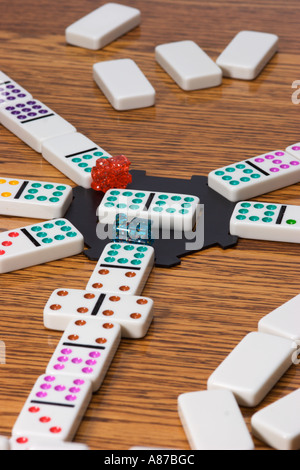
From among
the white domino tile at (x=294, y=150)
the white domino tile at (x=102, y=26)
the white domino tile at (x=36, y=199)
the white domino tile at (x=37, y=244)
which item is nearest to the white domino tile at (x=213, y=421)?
the white domino tile at (x=37, y=244)

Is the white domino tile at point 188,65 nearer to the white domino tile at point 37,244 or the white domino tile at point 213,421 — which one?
the white domino tile at point 37,244

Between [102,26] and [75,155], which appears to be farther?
[102,26]

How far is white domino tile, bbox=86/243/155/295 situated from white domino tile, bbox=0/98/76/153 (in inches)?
15.0

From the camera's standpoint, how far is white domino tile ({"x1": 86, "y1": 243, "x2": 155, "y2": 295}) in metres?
1.32

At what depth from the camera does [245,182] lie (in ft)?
5.08

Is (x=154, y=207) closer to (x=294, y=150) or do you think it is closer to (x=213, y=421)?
(x=294, y=150)

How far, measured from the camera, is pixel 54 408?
1.09 metres

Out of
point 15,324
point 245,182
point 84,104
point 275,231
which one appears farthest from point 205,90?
point 15,324

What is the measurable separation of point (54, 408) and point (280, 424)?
28 cm

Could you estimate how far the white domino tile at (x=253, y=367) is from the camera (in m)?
1.13

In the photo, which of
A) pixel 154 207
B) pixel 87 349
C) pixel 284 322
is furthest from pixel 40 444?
pixel 154 207

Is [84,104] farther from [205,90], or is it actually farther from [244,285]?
[244,285]

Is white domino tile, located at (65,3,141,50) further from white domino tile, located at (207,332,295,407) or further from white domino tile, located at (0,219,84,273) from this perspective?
white domino tile, located at (207,332,295,407)

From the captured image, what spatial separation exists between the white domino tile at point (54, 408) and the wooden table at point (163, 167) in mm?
28
